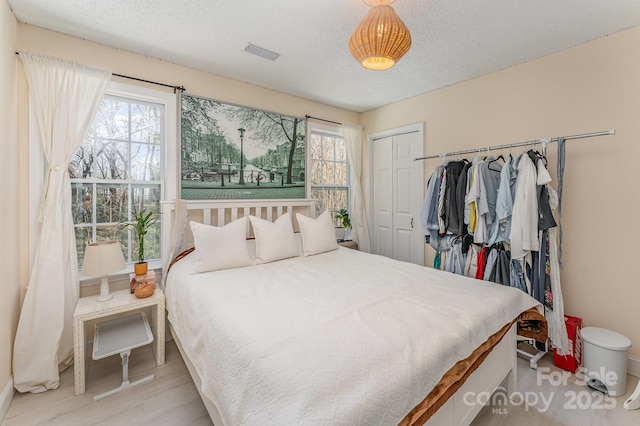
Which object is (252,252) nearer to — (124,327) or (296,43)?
(124,327)

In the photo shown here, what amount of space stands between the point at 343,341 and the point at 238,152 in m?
2.43

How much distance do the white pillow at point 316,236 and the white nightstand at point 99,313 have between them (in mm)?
1378

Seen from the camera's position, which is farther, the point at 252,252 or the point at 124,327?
the point at 252,252

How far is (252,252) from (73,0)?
2.21 meters

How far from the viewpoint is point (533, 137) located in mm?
2592

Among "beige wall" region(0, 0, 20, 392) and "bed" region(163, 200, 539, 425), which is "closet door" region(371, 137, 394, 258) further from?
"beige wall" region(0, 0, 20, 392)

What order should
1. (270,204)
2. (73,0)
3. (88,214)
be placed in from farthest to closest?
(270,204) < (88,214) < (73,0)

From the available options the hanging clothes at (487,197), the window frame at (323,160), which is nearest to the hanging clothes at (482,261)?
the hanging clothes at (487,197)

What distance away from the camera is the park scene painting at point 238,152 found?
2766 mm

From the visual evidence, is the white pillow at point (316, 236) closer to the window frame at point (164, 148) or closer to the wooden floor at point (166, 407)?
the window frame at point (164, 148)

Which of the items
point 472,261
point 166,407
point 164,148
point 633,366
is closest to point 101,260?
point 166,407

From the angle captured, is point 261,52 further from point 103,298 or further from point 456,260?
point 456,260

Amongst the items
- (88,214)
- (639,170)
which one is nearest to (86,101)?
(88,214)

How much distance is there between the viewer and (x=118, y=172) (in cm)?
252
